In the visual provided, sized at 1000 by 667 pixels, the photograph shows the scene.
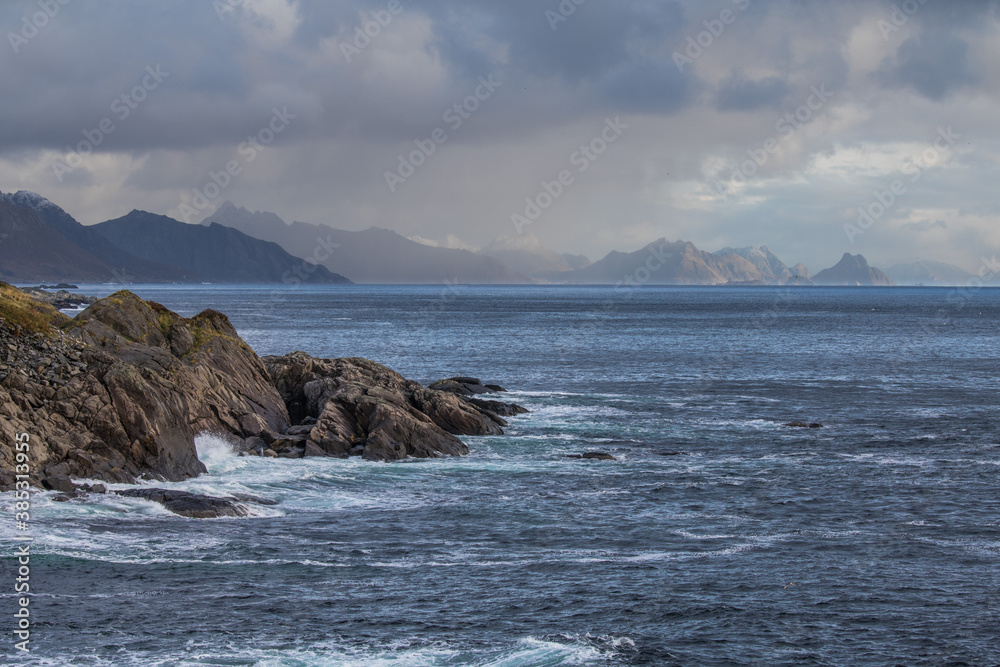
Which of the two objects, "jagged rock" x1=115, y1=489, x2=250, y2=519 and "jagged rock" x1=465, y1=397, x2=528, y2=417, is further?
"jagged rock" x1=465, y1=397, x2=528, y2=417

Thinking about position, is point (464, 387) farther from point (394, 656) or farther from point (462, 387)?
point (394, 656)

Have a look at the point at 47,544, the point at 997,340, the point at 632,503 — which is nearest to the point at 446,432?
the point at 632,503

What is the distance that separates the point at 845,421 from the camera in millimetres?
51156

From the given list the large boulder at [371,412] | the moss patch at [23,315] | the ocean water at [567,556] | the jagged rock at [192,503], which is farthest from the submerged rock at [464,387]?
A: the jagged rock at [192,503]

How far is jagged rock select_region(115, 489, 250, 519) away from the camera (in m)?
29.2

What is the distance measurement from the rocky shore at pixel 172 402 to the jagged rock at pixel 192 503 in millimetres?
110

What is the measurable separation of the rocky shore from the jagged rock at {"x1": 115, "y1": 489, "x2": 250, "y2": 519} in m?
0.11

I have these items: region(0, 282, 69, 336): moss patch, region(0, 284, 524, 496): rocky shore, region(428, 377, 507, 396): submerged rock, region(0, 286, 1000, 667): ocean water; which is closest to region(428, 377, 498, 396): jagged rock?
region(428, 377, 507, 396): submerged rock

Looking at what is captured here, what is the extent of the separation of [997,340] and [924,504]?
104545mm

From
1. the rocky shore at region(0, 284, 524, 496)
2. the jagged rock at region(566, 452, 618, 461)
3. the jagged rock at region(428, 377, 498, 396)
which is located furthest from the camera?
the jagged rock at region(428, 377, 498, 396)

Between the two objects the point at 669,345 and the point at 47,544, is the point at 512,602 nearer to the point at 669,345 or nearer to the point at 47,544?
the point at 47,544

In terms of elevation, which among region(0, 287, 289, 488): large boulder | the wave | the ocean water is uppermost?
region(0, 287, 289, 488): large boulder

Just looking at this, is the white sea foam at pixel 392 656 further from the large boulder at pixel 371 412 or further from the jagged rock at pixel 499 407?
the jagged rock at pixel 499 407

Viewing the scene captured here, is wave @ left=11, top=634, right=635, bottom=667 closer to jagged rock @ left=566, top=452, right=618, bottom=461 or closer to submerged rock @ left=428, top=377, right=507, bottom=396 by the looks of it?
jagged rock @ left=566, top=452, right=618, bottom=461
